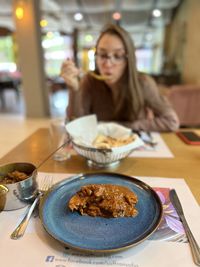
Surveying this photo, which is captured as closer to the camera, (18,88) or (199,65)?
(199,65)

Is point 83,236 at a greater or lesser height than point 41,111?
greater

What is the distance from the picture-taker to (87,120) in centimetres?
100

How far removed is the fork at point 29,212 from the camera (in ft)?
1.63

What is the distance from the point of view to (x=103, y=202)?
0.54 m

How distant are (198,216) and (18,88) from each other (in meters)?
6.07

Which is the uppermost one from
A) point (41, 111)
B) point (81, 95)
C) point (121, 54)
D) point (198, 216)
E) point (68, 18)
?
point (68, 18)

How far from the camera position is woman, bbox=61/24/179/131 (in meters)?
1.24

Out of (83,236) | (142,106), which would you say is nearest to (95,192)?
(83,236)

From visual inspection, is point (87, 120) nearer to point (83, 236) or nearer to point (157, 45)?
point (83, 236)

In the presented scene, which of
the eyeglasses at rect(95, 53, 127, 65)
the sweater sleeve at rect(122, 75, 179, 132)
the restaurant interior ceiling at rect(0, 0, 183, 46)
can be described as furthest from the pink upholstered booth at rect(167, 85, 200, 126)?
the restaurant interior ceiling at rect(0, 0, 183, 46)

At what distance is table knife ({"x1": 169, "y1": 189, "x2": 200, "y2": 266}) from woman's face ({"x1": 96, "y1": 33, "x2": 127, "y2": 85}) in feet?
2.61

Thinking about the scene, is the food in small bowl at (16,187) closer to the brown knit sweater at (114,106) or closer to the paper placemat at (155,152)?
the paper placemat at (155,152)

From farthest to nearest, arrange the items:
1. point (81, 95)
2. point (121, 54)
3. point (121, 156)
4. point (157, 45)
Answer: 1. point (157, 45)
2. point (81, 95)
3. point (121, 54)
4. point (121, 156)

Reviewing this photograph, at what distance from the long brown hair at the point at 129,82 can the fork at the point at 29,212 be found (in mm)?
745
